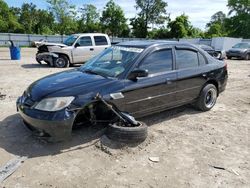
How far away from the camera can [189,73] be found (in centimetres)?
562

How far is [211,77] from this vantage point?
617 centimetres

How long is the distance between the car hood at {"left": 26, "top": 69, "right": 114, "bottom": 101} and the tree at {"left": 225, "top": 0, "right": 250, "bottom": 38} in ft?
183

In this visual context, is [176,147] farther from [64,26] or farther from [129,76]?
[64,26]

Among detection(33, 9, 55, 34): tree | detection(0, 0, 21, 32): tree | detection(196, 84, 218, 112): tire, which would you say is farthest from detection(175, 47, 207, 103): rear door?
detection(0, 0, 21, 32): tree

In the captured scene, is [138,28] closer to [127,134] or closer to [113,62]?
[113,62]

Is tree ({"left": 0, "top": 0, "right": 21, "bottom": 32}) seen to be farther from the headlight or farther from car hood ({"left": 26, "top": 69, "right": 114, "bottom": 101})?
the headlight

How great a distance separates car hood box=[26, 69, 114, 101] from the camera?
4.14 meters

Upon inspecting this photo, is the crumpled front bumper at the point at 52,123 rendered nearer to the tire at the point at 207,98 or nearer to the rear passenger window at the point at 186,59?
the rear passenger window at the point at 186,59

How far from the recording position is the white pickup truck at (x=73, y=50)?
1348 cm

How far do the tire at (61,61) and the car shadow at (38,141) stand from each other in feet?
27.9

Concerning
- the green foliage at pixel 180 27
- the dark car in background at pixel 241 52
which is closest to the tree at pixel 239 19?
the green foliage at pixel 180 27

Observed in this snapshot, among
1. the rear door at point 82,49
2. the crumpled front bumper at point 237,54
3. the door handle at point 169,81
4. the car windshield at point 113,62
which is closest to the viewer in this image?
the car windshield at point 113,62

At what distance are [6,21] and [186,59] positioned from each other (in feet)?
199

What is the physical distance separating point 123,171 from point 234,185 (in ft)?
4.73
